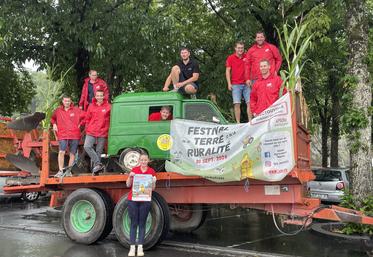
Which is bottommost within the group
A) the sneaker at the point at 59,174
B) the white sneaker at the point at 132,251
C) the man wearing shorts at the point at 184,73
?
the white sneaker at the point at 132,251

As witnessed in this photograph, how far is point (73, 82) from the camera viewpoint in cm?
1791

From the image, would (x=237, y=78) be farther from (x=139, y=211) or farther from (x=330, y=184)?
(x=330, y=184)

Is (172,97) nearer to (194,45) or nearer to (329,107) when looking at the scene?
(194,45)

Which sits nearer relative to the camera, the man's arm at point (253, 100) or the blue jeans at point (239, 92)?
the man's arm at point (253, 100)

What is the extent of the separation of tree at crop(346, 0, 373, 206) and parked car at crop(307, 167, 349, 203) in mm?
6272

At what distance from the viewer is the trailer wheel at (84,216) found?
8.50 metres

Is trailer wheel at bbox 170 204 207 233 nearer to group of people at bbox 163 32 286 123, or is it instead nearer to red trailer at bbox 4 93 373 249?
red trailer at bbox 4 93 373 249

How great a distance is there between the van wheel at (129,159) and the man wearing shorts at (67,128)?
1365mm

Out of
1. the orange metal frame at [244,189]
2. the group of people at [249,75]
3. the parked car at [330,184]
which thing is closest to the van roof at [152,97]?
the group of people at [249,75]

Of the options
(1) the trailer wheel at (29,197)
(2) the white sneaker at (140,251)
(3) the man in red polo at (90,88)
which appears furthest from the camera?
(1) the trailer wheel at (29,197)

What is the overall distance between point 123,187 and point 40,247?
72.6 inches

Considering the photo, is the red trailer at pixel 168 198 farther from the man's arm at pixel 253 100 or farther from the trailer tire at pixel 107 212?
the man's arm at pixel 253 100

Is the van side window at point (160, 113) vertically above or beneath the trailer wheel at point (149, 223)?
above

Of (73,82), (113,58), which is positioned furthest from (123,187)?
(73,82)
